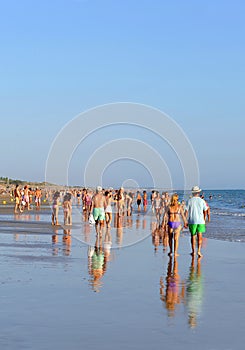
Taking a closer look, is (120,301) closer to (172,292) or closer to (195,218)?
(172,292)

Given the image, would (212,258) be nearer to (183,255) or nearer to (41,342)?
(183,255)

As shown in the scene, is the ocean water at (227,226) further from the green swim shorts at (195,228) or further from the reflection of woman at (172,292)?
the reflection of woman at (172,292)

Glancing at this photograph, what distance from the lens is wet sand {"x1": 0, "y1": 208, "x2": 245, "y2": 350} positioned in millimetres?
7559

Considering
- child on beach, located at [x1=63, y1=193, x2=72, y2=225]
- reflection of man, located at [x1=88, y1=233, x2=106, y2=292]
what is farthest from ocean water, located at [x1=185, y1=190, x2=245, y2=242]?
reflection of man, located at [x1=88, y1=233, x2=106, y2=292]

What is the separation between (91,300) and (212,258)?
23.6 feet

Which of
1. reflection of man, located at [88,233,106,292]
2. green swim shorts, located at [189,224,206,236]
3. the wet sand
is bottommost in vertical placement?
the wet sand

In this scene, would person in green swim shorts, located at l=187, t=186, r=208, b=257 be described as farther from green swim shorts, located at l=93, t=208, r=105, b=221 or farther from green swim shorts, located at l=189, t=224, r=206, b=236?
green swim shorts, located at l=93, t=208, r=105, b=221

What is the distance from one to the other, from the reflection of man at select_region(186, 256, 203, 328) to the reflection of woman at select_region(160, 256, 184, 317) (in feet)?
0.47

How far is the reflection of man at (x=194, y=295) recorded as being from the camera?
8852 millimetres

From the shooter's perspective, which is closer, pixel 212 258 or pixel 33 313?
Result: pixel 33 313

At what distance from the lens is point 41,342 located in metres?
7.32

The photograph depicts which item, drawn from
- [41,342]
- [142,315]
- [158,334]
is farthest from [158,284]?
[41,342]

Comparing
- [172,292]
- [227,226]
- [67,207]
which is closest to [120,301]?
[172,292]

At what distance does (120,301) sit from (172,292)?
125 cm
